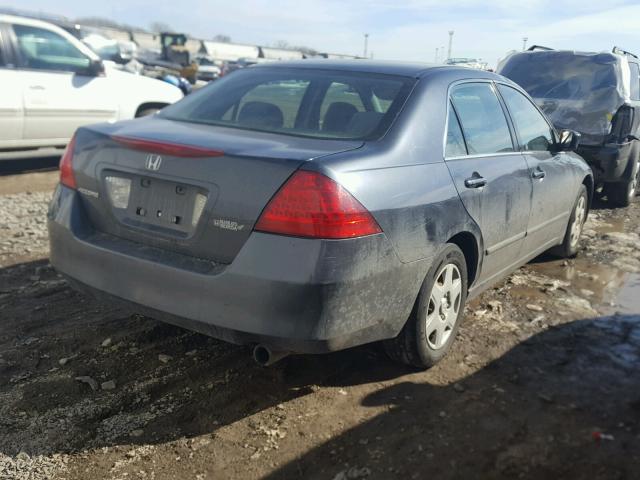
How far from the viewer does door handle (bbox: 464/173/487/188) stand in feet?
11.2

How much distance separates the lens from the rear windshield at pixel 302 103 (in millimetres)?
3178

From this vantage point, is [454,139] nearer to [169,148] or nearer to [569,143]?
[169,148]

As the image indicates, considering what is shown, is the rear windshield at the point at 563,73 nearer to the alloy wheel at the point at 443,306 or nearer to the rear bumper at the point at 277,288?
the alloy wheel at the point at 443,306

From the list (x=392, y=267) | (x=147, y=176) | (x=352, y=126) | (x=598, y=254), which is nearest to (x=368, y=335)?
(x=392, y=267)

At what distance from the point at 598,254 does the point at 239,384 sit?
166 inches

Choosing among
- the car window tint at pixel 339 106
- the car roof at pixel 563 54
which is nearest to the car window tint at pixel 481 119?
the car window tint at pixel 339 106

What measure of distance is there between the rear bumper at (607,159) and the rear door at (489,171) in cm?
414

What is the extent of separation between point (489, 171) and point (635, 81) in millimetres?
6705

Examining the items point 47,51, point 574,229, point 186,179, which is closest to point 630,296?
point 574,229

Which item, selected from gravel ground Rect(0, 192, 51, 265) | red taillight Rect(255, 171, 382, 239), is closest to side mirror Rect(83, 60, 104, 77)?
gravel ground Rect(0, 192, 51, 265)

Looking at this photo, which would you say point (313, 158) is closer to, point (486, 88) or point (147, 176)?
point (147, 176)

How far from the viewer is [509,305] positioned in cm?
453

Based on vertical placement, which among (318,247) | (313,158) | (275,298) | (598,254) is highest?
(313,158)

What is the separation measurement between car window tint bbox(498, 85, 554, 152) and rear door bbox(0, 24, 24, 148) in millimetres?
6146
